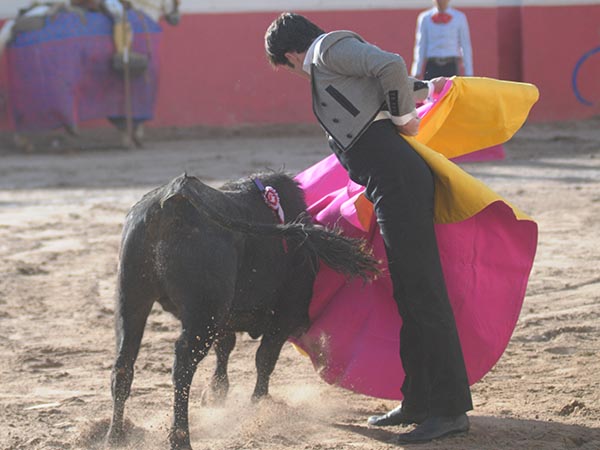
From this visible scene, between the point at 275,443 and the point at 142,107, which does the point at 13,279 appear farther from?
the point at 142,107

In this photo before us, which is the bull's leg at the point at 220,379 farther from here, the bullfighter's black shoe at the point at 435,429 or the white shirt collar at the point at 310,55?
the white shirt collar at the point at 310,55

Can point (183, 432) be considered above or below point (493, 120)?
below

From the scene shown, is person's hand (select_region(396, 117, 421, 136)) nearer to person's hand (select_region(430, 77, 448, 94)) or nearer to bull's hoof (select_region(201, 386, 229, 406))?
person's hand (select_region(430, 77, 448, 94))

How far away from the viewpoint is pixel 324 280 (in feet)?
14.3

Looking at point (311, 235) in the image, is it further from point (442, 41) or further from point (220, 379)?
point (442, 41)

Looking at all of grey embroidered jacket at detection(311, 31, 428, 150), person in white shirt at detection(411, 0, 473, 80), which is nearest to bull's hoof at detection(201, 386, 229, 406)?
grey embroidered jacket at detection(311, 31, 428, 150)

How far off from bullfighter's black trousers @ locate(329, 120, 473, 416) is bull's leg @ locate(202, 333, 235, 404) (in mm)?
1030

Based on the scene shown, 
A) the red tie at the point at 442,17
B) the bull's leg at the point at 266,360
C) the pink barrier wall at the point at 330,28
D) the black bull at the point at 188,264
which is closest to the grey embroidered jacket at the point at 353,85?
the black bull at the point at 188,264

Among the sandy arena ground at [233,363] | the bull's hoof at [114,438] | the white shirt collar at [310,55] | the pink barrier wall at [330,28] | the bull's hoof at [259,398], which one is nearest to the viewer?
the white shirt collar at [310,55]

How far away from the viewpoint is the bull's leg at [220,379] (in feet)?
14.3

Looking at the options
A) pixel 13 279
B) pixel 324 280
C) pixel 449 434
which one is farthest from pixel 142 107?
pixel 449 434

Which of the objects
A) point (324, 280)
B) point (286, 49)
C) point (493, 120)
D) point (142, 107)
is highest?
point (286, 49)

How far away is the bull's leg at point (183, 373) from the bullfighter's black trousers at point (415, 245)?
2.32 ft

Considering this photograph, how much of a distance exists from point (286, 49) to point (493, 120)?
1.01 meters
